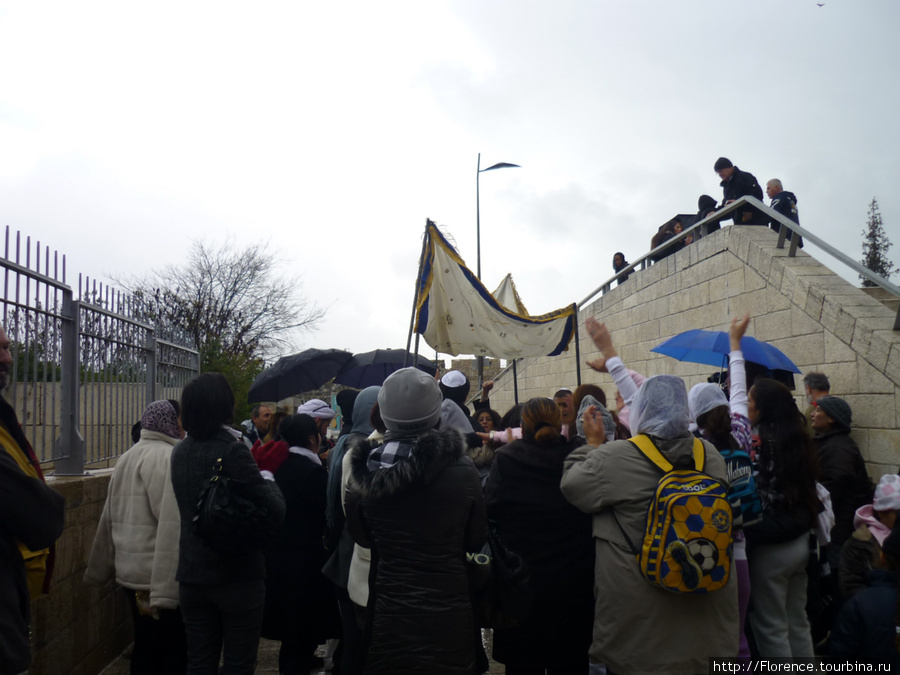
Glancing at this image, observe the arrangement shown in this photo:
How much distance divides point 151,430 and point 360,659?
1912mm

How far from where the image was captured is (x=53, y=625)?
156 inches

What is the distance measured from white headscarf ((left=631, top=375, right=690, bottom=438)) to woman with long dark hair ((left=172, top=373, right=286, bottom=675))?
5.62ft

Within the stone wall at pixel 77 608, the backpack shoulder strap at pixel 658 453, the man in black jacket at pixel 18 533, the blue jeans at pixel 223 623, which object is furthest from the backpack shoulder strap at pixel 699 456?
the stone wall at pixel 77 608

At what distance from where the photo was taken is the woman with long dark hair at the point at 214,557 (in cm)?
323

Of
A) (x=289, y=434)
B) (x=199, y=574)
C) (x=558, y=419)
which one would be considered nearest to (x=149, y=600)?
(x=199, y=574)

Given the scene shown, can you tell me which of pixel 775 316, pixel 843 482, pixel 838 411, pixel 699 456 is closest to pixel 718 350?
pixel 838 411

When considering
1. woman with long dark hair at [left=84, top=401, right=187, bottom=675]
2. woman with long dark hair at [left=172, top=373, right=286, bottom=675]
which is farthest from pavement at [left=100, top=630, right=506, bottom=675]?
woman with long dark hair at [left=172, top=373, right=286, bottom=675]

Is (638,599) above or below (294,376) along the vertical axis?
below

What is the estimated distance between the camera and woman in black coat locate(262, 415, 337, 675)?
425 cm

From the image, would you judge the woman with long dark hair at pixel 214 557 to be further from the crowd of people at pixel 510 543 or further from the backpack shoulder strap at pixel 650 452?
the backpack shoulder strap at pixel 650 452

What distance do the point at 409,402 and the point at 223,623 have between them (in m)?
1.48

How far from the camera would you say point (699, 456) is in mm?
3111

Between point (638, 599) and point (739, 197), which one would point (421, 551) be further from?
point (739, 197)

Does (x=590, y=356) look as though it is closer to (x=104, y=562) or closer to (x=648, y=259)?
(x=648, y=259)
